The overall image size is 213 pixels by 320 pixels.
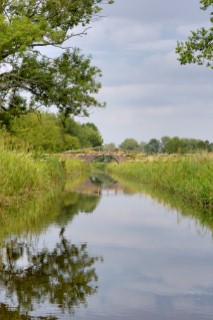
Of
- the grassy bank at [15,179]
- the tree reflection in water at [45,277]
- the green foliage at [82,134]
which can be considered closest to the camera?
the tree reflection in water at [45,277]

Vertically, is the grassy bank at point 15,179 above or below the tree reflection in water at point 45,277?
above

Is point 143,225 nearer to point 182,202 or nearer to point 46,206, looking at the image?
point 46,206

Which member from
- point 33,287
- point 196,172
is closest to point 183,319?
point 33,287

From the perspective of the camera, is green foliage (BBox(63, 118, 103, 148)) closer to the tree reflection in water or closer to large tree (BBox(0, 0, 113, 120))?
large tree (BBox(0, 0, 113, 120))

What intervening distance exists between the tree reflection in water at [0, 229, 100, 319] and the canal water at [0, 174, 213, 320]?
1 centimetres

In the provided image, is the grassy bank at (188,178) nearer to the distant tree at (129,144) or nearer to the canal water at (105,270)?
the canal water at (105,270)

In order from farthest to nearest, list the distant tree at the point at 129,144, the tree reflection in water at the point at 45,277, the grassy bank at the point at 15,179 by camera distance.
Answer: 1. the distant tree at the point at 129,144
2. the grassy bank at the point at 15,179
3. the tree reflection in water at the point at 45,277

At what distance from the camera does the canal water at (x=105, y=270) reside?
5402mm

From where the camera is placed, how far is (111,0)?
33.8 m

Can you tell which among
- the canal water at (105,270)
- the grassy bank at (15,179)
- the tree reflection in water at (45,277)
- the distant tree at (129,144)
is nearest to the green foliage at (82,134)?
the distant tree at (129,144)

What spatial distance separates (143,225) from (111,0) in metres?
24.4

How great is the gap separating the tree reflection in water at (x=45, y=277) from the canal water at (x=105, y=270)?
1 cm

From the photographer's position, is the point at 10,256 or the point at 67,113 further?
the point at 67,113

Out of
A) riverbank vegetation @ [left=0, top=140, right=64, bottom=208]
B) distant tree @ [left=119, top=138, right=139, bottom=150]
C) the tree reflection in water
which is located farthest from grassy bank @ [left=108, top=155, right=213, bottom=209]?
distant tree @ [left=119, top=138, right=139, bottom=150]
